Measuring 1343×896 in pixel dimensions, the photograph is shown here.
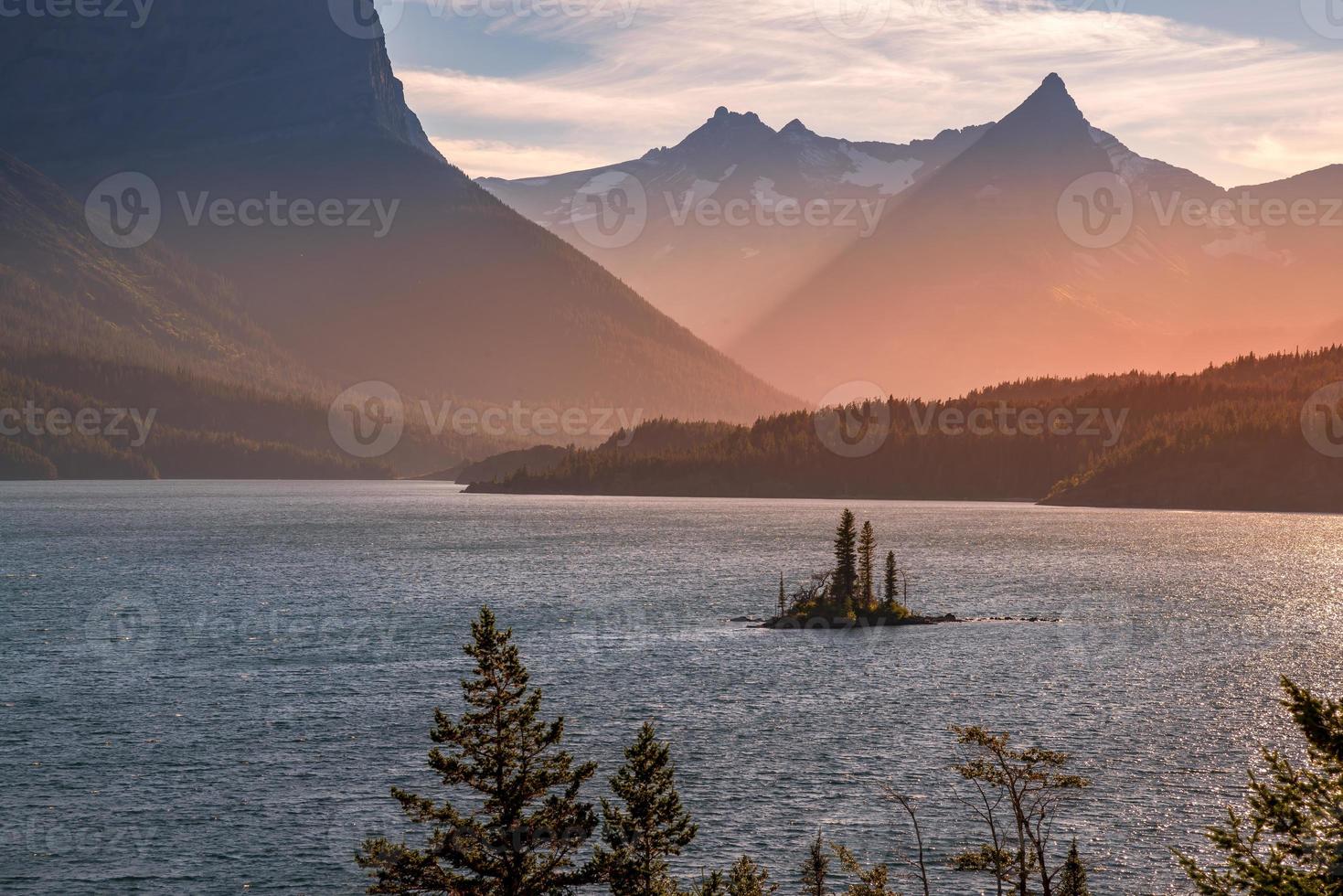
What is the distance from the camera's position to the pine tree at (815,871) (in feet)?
148

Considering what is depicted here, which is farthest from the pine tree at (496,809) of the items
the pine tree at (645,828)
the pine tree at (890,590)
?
the pine tree at (890,590)

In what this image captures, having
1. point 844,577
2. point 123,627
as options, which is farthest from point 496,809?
point 844,577

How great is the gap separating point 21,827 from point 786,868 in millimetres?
41809

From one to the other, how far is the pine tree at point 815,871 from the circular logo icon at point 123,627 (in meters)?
83.6

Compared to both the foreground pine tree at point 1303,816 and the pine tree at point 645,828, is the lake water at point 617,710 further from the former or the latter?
the foreground pine tree at point 1303,816

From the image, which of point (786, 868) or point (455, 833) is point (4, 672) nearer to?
point (786, 868)

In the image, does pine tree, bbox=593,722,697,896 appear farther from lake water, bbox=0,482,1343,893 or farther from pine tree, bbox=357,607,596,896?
lake water, bbox=0,482,1343,893

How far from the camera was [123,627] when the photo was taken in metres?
139

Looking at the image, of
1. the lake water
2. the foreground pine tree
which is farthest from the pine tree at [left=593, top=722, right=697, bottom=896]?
the lake water

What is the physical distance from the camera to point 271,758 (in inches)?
3142

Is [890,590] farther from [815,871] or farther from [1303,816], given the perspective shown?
[1303,816]

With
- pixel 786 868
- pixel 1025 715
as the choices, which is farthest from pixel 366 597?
pixel 786 868

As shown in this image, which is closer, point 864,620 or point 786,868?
point 786,868

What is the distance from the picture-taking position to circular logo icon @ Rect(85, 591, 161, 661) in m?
123
